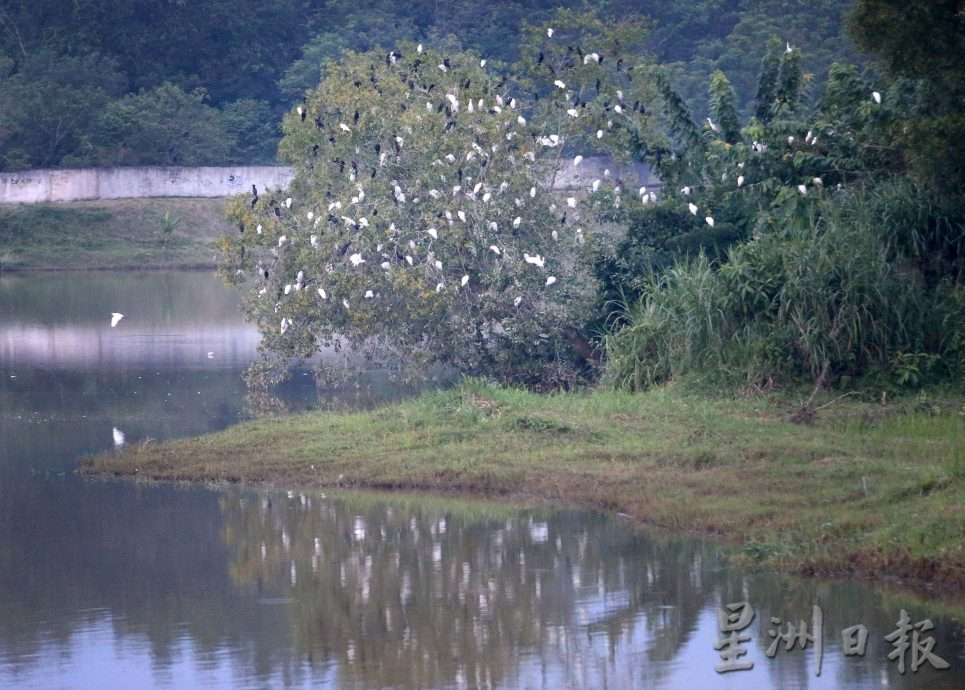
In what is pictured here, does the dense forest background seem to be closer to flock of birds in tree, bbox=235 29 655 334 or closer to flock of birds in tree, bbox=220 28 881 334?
flock of birds in tree, bbox=220 28 881 334

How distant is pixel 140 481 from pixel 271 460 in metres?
1.09

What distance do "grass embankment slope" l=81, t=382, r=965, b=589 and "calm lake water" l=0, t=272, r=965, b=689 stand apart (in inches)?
11.1

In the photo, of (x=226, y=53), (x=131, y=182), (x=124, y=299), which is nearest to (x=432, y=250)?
(x=124, y=299)

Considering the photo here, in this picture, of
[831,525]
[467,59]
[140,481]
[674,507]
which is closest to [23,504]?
[140,481]

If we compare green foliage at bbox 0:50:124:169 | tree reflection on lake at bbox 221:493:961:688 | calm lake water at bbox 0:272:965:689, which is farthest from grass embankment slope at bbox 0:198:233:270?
tree reflection on lake at bbox 221:493:961:688

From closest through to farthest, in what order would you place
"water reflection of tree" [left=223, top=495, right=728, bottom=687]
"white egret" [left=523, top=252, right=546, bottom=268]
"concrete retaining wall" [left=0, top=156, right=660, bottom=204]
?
1. "water reflection of tree" [left=223, top=495, right=728, bottom=687]
2. "white egret" [left=523, top=252, right=546, bottom=268]
3. "concrete retaining wall" [left=0, top=156, right=660, bottom=204]

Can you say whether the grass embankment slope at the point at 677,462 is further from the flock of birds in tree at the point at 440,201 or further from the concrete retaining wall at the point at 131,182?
the concrete retaining wall at the point at 131,182

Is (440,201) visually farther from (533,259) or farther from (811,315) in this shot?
(811,315)

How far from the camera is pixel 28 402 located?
1527 centimetres

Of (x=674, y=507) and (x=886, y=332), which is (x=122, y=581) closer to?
(x=674, y=507)

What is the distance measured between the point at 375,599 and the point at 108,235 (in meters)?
30.9

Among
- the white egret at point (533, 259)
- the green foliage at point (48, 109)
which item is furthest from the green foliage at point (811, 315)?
A: the green foliage at point (48, 109)

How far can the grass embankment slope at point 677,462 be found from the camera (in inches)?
306

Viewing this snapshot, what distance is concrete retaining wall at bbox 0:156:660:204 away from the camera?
3762 cm
